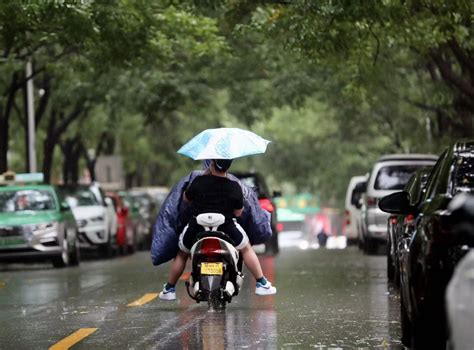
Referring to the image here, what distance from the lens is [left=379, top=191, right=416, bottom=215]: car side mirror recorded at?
9.64 metres

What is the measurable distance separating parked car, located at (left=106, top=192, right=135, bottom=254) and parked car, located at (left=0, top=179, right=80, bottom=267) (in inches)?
264

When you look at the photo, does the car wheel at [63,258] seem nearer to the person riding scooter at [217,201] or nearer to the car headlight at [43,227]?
the car headlight at [43,227]

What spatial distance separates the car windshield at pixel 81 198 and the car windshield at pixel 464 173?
2327 centimetres

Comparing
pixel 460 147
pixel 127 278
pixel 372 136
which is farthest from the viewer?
pixel 372 136

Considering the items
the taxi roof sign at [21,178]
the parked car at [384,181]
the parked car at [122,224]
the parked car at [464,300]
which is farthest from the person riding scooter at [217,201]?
the parked car at [122,224]

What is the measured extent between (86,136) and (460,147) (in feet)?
132

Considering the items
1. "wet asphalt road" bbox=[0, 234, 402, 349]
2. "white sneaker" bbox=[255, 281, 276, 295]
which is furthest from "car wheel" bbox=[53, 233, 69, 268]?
"white sneaker" bbox=[255, 281, 276, 295]

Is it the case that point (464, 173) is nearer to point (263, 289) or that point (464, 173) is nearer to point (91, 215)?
point (263, 289)

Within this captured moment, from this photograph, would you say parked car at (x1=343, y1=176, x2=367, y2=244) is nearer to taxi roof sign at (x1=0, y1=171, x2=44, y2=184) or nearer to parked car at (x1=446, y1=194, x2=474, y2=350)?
taxi roof sign at (x1=0, y1=171, x2=44, y2=184)

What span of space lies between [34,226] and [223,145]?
12653 millimetres

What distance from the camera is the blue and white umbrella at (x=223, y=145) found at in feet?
43.2

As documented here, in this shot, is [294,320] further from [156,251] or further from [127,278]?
[127,278]

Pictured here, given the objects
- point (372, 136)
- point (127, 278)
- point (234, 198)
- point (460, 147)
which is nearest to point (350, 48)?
point (127, 278)

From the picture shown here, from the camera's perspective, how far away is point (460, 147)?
30.3 feet
